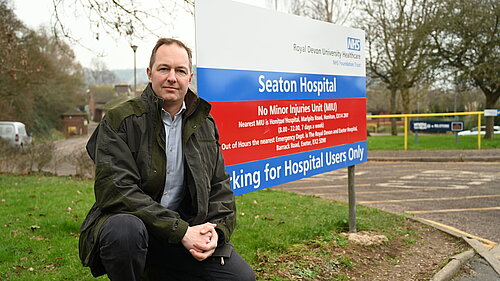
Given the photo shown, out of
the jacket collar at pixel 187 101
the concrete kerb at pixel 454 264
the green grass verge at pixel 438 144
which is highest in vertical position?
the jacket collar at pixel 187 101

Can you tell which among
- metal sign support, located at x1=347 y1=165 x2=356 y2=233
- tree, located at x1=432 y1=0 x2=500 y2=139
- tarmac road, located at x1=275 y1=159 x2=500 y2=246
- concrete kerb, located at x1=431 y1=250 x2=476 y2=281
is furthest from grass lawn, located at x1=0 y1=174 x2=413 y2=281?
tree, located at x1=432 y1=0 x2=500 y2=139

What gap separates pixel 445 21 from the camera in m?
22.5

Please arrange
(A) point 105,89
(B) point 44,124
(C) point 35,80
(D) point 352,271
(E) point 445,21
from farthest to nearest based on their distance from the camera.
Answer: (A) point 105,89, (B) point 44,124, (C) point 35,80, (E) point 445,21, (D) point 352,271

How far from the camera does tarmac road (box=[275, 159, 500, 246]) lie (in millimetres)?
7520

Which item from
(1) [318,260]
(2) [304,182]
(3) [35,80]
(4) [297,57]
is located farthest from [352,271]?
(3) [35,80]

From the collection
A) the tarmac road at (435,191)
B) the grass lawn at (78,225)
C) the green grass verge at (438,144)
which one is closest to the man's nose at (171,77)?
the grass lawn at (78,225)

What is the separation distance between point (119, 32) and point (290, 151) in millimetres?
3751

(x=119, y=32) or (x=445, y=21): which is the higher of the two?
(x=445, y=21)

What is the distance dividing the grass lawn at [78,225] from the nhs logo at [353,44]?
221 cm

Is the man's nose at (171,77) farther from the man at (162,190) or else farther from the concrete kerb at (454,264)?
the concrete kerb at (454,264)

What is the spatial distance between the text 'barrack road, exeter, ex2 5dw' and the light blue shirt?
0.88 meters

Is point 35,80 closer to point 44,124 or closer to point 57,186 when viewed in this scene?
point 44,124

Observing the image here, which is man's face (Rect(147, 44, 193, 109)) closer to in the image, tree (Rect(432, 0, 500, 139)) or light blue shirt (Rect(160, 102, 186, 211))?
light blue shirt (Rect(160, 102, 186, 211))

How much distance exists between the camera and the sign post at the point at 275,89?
12.7 feet
